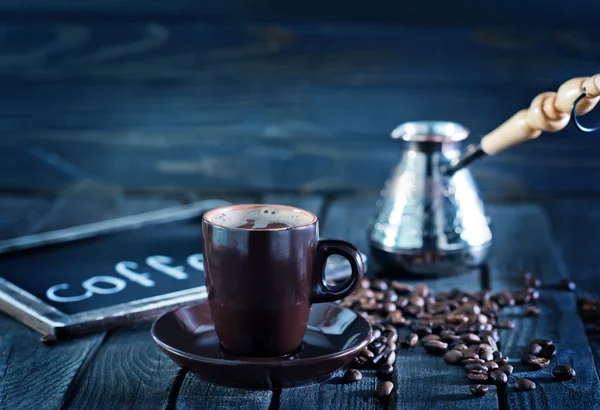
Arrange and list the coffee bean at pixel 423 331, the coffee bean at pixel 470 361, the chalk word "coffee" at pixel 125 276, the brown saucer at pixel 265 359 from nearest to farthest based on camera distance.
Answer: the brown saucer at pixel 265 359, the coffee bean at pixel 470 361, the coffee bean at pixel 423 331, the chalk word "coffee" at pixel 125 276

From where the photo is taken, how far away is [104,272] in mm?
1309

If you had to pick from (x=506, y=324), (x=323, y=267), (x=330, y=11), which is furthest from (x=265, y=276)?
(x=330, y=11)

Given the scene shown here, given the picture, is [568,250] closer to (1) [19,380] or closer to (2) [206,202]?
(2) [206,202]

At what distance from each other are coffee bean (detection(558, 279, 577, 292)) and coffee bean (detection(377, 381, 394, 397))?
1.60ft

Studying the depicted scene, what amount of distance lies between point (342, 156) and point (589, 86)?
920 millimetres

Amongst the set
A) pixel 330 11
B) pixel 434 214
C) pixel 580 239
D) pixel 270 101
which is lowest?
pixel 580 239

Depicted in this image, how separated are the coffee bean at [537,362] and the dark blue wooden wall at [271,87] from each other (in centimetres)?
95

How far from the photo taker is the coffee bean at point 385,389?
91 centimetres

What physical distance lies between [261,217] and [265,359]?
156 mm

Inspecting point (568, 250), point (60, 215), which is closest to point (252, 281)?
point (568, 250)

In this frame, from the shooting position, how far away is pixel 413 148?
1.34 metres

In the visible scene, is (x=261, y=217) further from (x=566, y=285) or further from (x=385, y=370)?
(x=566, y=285)

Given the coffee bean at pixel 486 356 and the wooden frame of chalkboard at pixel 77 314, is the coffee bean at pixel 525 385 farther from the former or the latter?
the wooden frame of chalkboard at pixel 77 314

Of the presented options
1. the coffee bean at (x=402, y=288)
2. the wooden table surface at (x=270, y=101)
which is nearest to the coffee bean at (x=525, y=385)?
the coffee bean at (x=402, y=288)
